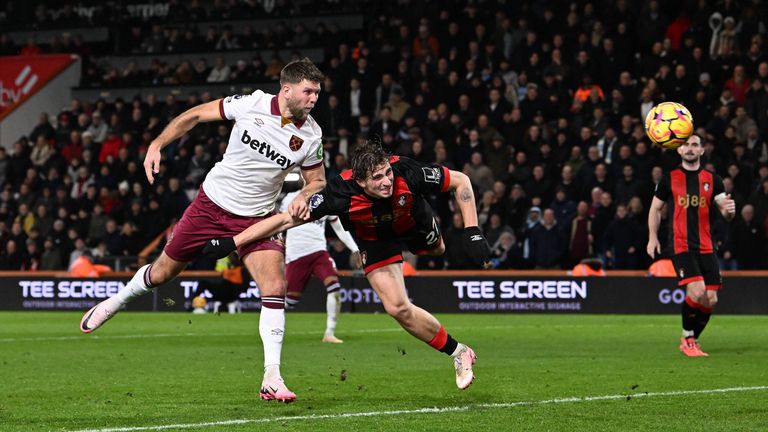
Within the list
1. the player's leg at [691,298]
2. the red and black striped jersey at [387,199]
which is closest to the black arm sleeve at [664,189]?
the player's leg at [691,298]

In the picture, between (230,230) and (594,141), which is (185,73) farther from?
(230,230)

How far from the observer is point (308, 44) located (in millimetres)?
31438

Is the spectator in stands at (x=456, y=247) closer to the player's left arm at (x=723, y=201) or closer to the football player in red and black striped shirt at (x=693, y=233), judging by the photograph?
the football player in red and black striped shirt at (x=693, y=233)

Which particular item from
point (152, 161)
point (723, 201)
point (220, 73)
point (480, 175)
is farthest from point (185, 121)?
point (220, 73)

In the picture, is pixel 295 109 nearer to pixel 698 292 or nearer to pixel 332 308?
pixel 698 292

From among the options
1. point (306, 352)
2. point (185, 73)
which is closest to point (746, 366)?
point (306, 352)

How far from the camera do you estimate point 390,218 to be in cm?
930

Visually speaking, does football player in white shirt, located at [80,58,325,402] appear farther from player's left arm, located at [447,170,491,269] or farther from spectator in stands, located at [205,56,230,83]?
spectator in stands, located at [205,56,230,83]

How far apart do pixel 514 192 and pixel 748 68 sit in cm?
476

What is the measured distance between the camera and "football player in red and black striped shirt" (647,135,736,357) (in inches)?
525

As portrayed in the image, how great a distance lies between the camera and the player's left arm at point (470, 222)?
8523mm

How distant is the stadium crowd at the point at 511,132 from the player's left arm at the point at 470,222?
13.2m

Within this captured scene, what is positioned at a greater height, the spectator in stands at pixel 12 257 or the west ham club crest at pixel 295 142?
the west ham club crest at pixel 295 142

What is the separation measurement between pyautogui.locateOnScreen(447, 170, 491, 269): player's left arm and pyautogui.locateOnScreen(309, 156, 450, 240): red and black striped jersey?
0.26 ft
